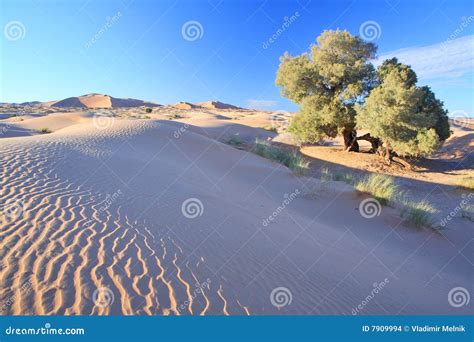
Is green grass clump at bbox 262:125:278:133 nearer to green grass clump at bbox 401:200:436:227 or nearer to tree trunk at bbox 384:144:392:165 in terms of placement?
tree trunk at bbox 384:144:392:165

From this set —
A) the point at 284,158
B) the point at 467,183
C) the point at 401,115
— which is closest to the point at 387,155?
the point at 401,115

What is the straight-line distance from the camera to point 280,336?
9.50ft

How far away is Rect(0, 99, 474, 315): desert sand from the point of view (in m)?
2.92

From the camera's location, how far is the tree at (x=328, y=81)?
1481 cm

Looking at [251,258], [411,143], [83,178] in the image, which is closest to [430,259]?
→ [251,258]

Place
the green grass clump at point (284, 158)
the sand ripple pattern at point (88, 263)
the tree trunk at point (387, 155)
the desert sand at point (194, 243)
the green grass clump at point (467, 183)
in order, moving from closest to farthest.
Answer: the sand ripple pattern at point (88, 263)
the desert sand at point (194, 243)
the green grass clump at point (467, 183)
the green grass clump at point (284, 158)
the tree trunk at point (387, 155)

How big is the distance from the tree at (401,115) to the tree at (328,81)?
101 cm

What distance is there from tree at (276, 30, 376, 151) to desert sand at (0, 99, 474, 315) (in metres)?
6.74

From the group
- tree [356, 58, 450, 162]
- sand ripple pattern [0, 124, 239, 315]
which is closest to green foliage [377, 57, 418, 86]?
tree [356, 58, 450, 162]

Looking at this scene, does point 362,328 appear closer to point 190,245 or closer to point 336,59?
point 190,245

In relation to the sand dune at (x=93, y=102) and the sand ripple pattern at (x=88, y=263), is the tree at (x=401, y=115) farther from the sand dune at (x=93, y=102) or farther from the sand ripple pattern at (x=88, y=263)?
the sand dune at (x=93, y=102)

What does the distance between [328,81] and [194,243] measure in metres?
14.0

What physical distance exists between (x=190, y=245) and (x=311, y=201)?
497 cm

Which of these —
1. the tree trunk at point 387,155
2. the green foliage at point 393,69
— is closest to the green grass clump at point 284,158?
the tree trunk at point 387,155
